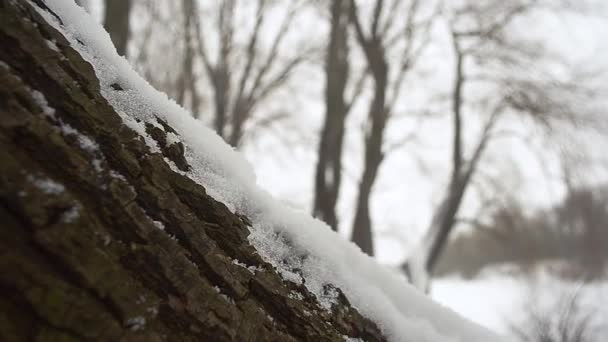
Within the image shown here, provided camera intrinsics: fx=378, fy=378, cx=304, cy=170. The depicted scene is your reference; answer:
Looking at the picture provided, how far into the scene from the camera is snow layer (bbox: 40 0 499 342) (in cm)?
72

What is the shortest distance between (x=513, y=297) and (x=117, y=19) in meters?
9.07

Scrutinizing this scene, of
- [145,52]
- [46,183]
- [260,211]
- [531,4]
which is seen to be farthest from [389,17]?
[46,183]

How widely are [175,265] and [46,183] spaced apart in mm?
227

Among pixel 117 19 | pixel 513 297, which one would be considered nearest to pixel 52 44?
pixel 117 19

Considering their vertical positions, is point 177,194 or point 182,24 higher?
point 182,24

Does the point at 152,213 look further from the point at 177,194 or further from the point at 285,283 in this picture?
the point at 285,283

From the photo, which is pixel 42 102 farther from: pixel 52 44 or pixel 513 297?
pixel 513 297

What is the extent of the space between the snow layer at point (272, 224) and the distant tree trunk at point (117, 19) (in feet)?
6.71

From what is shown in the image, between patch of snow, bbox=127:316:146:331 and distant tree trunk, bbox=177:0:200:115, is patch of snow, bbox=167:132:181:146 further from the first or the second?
distant tree trunk, bbox=177:0:200:115

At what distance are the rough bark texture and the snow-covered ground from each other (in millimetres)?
791

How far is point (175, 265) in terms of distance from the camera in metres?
0.63

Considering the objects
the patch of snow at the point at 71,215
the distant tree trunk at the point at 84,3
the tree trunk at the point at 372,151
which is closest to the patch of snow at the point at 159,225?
the patch of snow at the point at 71,215

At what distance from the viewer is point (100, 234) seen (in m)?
0.56

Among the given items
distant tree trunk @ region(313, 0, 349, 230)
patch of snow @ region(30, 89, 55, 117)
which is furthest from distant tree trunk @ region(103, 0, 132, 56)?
patch of snow @ region(30, 89, 55, 117)
